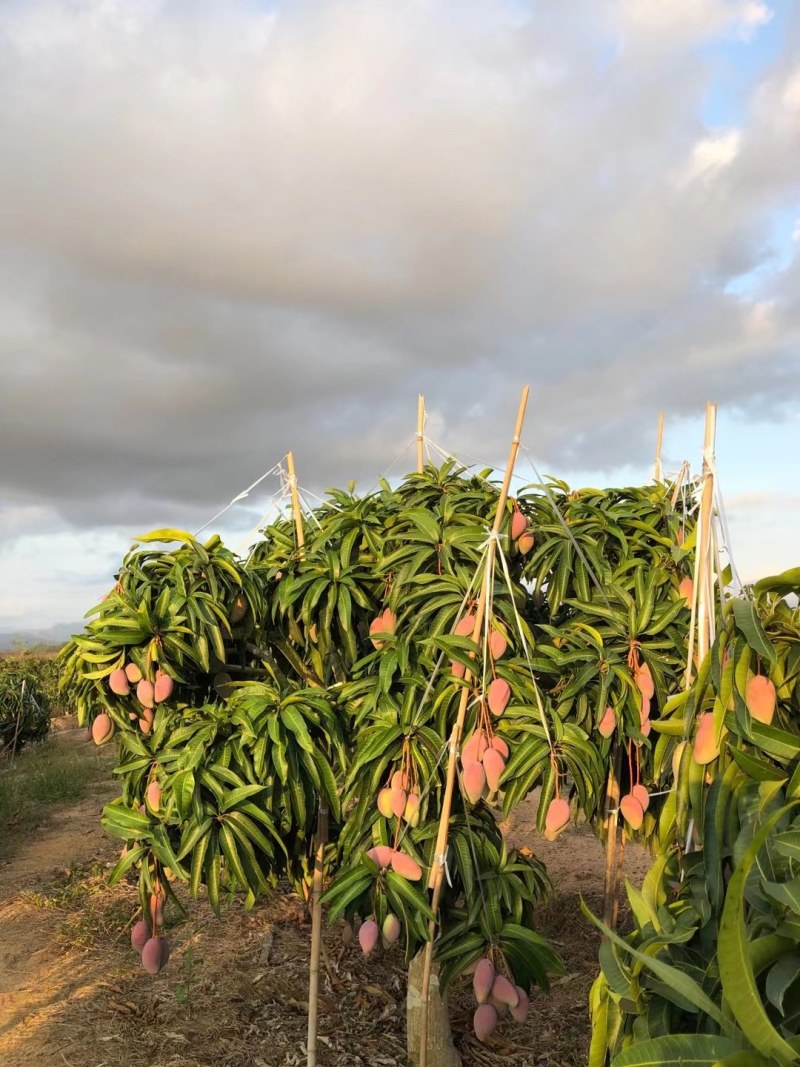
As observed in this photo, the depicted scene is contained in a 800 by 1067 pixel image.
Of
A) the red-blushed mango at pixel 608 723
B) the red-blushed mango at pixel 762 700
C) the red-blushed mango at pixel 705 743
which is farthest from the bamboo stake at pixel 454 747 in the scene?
the red-blushed mango at pixel 762 700

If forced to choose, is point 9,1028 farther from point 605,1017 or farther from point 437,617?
point 605,1017

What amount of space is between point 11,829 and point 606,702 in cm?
608

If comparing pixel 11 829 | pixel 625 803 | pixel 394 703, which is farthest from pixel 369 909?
pixel 11 829

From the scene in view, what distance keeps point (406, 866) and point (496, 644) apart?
23.7 inches

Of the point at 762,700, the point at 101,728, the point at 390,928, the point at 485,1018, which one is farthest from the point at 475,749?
the point at 101,728

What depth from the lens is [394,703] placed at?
215 centimetres

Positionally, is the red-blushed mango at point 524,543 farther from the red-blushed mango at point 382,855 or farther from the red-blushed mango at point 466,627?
the red-blushed mango at point 382,855

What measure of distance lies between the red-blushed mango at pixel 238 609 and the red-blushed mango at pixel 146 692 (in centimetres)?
33

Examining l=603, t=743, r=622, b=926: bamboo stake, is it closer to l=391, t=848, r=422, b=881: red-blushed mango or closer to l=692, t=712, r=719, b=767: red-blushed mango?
l=391, t=848, r=422, b=881: red-blushed mango

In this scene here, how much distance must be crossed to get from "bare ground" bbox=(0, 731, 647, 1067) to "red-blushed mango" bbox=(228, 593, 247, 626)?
1513mm

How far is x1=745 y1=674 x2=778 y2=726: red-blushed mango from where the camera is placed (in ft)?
3.55

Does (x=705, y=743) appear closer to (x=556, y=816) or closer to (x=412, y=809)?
(x=556, y=816)

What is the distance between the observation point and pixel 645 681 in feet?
6.88

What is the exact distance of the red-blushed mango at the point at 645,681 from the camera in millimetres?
2086
